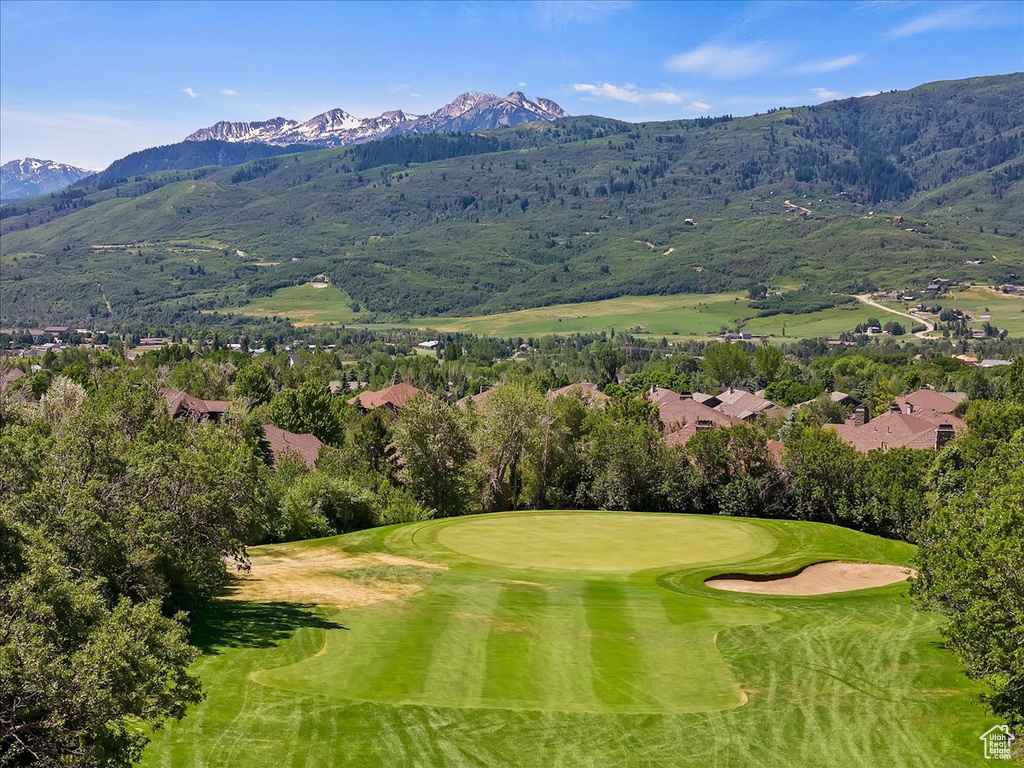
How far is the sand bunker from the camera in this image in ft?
145

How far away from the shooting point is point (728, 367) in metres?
175

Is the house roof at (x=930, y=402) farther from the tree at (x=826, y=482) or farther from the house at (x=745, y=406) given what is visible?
the tree at (x=826, y=482)

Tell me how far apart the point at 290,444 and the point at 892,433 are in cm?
5739

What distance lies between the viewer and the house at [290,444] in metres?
78.1

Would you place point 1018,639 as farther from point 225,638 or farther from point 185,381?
point 185,381

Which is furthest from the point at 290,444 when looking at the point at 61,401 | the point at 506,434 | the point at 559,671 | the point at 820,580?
the point at 559,671

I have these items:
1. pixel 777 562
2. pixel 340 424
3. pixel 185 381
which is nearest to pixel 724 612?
pixel 777 562

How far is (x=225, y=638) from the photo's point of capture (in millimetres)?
31266

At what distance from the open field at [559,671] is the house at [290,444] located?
31.6 metres

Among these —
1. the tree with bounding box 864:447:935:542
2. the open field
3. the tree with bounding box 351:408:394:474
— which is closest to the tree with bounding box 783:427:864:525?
the tree with bounding box 864:447:935:542

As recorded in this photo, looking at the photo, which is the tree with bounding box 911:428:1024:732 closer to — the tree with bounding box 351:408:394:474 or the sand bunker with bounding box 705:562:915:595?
the sand bunker with bounding box 705:562:915:595

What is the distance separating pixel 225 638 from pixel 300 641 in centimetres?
246

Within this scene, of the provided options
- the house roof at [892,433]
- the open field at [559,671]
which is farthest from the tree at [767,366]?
the open field at [559,671]

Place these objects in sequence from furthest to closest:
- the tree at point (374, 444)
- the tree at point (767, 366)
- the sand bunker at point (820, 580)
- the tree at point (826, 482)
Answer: the tree at point (767, 366) → the tree at point (374, 444) → the tree at point (826, 482) → the sand bunker at point (820, 580)
